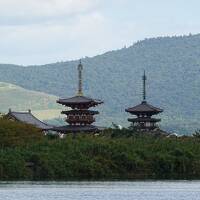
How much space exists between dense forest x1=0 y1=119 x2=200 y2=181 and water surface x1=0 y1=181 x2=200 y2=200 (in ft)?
31.9

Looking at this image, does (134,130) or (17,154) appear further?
(134,130)

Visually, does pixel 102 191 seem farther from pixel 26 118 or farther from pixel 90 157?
pixel 26 118

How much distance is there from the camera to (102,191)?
224ft

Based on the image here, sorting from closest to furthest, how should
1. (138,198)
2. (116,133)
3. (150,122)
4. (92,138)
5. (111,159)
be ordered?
(138,198), (111,159), (92,138), (116,133), (150,122)

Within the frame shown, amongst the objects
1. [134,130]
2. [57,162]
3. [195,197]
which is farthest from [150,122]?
[195,197]

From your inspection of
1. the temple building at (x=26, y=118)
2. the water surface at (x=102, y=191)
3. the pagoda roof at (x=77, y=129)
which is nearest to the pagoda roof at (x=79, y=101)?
the pagoda roof at (x=77, y=129)

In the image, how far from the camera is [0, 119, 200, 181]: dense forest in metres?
89.4

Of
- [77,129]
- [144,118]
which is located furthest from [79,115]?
[144,118]

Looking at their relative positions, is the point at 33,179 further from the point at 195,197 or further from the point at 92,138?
the point at 195,197

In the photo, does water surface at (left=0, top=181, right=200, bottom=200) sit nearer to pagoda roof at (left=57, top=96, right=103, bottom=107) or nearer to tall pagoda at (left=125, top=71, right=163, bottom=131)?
pagoda roof at (left=57, top=96, right=103, bottom=107)

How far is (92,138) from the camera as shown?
101812 mm

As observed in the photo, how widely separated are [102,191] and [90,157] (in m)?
26.0

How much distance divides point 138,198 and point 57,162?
29228 millimetres

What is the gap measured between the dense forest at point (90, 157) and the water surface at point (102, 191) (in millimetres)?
9723
